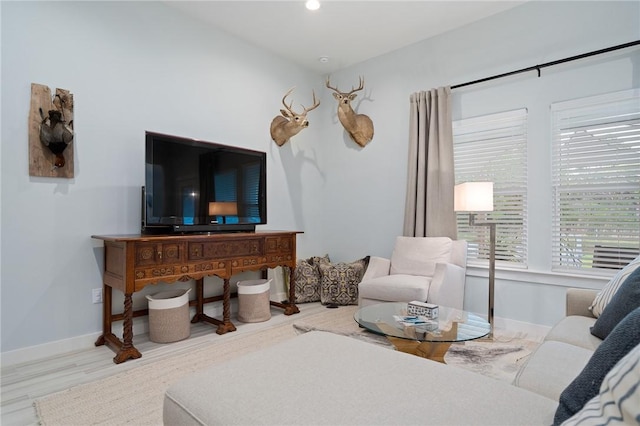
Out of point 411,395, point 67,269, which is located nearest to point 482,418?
point 411,395

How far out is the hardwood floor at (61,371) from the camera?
1883 millimetres

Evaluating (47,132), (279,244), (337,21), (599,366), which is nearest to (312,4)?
(337,21)

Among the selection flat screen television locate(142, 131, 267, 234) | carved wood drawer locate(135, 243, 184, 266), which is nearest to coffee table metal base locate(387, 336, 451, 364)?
carved wood drawer locate(135, 243, 184, 266)

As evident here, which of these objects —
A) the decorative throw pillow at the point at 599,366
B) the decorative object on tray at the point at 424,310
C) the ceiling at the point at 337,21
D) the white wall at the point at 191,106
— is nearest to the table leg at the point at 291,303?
the white wall at the point at 191,106

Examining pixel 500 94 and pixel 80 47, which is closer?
pixel 80 47

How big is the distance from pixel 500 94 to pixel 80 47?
3628mm

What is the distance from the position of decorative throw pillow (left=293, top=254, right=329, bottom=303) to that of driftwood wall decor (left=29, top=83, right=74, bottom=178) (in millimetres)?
2430

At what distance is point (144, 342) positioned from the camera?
2.82 m

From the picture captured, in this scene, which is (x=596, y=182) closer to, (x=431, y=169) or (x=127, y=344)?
(x=431, y=169)

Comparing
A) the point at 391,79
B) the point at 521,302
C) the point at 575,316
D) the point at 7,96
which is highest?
the point at 391,79

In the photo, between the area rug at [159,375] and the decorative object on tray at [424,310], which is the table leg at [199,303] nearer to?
the area rug at [159,375]

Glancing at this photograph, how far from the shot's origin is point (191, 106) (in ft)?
11.3

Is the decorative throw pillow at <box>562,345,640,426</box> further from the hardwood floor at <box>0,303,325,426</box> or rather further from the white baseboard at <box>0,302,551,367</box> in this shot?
the white baseboard at <box>0,302,551,367</box>

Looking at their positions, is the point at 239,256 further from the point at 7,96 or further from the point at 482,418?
the point at 482,418
